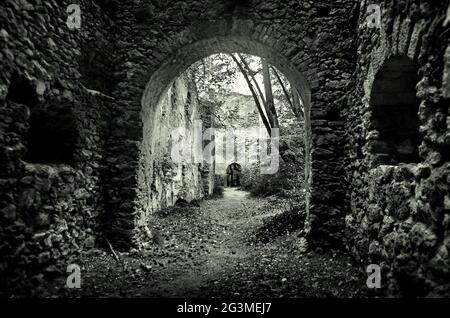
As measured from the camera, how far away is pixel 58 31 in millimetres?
3479

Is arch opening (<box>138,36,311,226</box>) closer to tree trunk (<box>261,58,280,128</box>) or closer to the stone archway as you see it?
the stone archway

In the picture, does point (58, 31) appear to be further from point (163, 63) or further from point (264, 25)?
point (264, 25)

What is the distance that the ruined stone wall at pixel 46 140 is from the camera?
8.77ft

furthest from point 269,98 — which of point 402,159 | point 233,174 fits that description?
point 233,174

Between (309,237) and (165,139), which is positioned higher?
(165,139)

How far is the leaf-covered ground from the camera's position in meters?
3.08

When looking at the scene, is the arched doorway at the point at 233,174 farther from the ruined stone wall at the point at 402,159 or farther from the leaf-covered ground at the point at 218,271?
the ruined stone wall at the point at 402,159

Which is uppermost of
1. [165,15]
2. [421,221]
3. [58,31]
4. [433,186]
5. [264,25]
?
[165,15]

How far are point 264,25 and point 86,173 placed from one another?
3.57m

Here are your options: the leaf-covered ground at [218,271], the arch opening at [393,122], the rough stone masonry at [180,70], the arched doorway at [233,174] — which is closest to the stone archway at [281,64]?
the rough stone masonry at [180,70]

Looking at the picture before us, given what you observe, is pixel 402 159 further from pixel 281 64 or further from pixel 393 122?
pixel 281 64

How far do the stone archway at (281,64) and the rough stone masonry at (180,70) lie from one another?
0.02 metres

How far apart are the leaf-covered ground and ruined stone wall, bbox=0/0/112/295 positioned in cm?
47

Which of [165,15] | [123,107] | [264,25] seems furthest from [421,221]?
[165,15]
